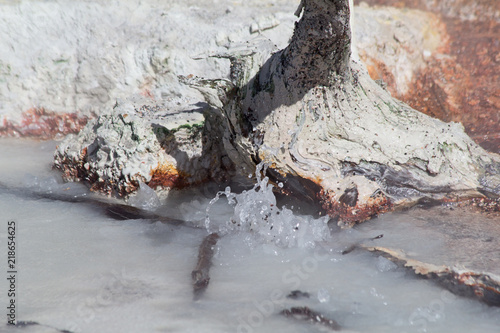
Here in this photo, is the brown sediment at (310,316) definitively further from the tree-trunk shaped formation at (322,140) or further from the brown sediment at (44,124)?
the brown sediment at (44,124)

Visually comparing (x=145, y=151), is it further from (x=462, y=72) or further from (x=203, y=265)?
(x=462, y=72)

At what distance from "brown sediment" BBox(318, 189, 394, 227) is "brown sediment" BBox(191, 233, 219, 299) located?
50 centimetres

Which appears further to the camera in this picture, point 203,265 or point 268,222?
point 268,222

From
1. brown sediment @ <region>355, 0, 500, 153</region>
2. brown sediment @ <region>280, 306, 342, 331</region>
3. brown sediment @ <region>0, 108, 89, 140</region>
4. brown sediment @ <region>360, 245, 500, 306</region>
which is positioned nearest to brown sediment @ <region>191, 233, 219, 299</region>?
brown sediment @ <region>280, 306, 342, 331</region>

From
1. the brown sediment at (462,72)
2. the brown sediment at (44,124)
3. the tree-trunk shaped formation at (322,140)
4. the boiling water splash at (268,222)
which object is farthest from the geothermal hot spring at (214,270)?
the brown sediment at (462,72)

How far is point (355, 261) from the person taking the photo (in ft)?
5.62

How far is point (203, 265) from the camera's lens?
5.63 feet

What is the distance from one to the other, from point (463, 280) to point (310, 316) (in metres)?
0.54

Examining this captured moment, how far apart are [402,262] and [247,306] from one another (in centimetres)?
61

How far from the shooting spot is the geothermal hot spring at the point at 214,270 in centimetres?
139

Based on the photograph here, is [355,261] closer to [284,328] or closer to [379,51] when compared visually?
[284,328]

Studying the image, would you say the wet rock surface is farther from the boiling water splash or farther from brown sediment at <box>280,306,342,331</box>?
brown sediment at <box>280,306,342,331</box>

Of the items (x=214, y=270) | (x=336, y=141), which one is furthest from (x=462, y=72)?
(x=214, y=270)

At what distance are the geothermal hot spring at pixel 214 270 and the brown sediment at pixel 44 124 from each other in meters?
0.85
